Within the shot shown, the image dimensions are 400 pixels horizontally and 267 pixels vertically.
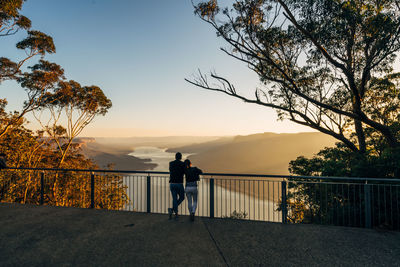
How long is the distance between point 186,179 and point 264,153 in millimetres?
138983

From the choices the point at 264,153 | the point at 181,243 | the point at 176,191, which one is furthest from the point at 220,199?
the point at 264,153

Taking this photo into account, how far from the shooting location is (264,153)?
137000 mm

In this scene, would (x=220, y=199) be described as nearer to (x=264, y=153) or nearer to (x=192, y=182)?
(x=192, y=182)

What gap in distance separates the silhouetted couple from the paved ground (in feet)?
1.34

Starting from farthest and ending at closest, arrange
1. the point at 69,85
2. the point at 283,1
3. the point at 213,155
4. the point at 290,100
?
the point at 213,155
the point at 69,85
the point at 290,100
the point at 283,1

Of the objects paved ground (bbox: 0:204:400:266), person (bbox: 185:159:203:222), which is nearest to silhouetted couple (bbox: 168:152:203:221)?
person (bbox: 185:159:203:222)

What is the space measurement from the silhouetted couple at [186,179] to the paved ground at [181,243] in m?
0.41

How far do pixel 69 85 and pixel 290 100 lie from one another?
2019 cm

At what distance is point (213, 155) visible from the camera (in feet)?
501

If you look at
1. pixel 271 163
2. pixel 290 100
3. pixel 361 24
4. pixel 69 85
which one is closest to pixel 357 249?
pixel 361 24

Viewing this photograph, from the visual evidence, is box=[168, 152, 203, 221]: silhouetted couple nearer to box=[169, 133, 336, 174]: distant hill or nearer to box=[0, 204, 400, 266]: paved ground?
box=[0, 204, 400, 266]: paved ground

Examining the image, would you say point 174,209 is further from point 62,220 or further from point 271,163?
point 271,163

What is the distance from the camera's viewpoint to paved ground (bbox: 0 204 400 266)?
3420 mm

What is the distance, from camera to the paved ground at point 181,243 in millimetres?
3420
